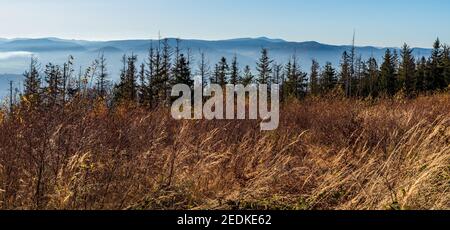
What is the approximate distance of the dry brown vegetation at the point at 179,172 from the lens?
3709mm

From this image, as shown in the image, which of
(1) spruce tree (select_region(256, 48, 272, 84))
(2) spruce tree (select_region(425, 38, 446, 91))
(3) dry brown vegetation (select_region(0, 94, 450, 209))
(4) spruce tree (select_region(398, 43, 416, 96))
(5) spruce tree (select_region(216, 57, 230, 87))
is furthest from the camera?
(1) spruce tree (select_region(256, 48, 272, 84))

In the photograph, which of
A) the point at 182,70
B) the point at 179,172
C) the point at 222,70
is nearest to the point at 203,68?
the point at 222,70

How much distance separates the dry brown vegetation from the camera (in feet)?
12.2

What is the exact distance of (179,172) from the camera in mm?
4691

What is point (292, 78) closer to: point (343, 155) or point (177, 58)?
point (177, 58)

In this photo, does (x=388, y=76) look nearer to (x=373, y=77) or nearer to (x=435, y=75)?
(x=373, y=77)

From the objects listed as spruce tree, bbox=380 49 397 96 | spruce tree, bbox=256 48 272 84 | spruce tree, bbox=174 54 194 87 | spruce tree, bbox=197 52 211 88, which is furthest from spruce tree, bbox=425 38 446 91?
spruce tree, bbox=197 52 211 88

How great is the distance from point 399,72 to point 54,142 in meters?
59.5

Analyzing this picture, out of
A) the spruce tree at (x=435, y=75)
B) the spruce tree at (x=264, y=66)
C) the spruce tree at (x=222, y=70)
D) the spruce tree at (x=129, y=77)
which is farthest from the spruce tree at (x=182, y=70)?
the spruce tree at (x=435, y=75)

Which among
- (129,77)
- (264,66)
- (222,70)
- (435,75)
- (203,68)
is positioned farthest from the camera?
(264,66)

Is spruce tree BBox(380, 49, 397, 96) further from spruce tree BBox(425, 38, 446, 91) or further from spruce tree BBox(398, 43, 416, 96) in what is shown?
spruce tree BBox(425, 38, 446, 91)

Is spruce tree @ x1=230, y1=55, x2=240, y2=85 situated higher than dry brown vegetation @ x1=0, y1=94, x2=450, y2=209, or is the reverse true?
spruce tree @ x1=230, y1=55, x2=240, y2=85

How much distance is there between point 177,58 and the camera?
56.8m
